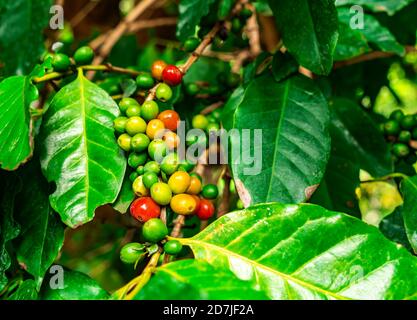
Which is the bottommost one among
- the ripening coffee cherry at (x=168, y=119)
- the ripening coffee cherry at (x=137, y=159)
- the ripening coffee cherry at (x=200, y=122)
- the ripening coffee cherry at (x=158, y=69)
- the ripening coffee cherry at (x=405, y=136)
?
the ripening coffee cherry at (x=405, y=136)

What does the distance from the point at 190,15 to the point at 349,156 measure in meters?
0.49

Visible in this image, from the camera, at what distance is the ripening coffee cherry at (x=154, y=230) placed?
0.76 m

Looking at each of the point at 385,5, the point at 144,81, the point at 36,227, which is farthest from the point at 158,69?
the point at 385,5

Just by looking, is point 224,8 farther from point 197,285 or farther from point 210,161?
point 197,285

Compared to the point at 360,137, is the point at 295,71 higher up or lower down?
higher up

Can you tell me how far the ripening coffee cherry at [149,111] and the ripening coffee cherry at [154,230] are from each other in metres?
0.21

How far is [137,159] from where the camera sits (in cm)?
88

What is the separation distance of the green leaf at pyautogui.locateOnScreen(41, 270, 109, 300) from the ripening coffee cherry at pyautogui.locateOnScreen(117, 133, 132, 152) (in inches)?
9.1

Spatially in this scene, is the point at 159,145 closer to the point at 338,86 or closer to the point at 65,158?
the point at 65,158

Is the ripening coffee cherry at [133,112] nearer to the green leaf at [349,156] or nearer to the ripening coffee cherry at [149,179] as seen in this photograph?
the ripening coffee cherry at [149,179]

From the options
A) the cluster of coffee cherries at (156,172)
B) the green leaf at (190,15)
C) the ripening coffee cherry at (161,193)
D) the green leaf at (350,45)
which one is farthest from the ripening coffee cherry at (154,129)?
the green leaf at (350,45)
